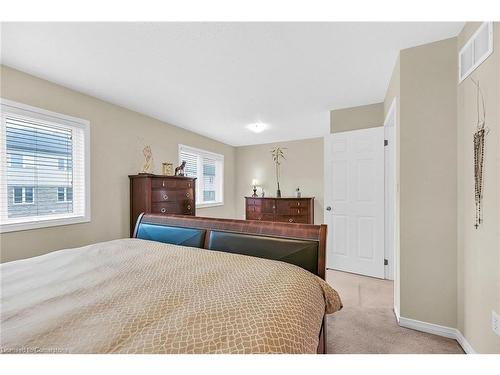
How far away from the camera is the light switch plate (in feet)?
4.23

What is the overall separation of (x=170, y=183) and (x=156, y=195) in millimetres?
300

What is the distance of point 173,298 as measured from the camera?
907mm

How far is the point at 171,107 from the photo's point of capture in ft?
10.8

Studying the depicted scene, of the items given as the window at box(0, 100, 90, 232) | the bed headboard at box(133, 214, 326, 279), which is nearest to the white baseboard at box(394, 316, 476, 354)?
the bed headboard at box(133, 214, 326, 279)

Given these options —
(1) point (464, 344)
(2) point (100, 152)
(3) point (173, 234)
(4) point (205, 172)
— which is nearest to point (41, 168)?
(2) point (100, 152)

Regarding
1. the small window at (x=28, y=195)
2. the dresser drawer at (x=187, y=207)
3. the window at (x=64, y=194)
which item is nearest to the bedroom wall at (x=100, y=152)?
the window at (x=64, y=194)

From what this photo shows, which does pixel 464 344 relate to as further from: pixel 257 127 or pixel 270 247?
pixel 257 127

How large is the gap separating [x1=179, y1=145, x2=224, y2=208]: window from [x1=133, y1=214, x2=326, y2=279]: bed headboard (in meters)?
2.68

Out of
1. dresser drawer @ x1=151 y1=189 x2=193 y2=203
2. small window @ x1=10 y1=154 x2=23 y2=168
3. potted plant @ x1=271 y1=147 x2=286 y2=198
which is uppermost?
potted plant @ x1=271 y1=147 x2=286 y2=198

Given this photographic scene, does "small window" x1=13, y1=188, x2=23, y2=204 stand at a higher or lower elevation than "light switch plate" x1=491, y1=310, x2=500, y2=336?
higher

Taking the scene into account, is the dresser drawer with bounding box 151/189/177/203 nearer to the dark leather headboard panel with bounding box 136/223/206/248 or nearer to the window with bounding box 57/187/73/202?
the window with bounding box 57/187/73/202

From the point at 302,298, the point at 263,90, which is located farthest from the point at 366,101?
the point at 302,298

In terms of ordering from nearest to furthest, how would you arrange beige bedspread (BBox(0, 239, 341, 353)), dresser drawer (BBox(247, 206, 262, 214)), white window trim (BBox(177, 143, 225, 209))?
1. beige bedspread (BBox(0, 239, 341, 353))
2. white window trim (BBox(177, 143, 225, 209))
3. dresser drawer (BBox(247, 206, 262, 214))
